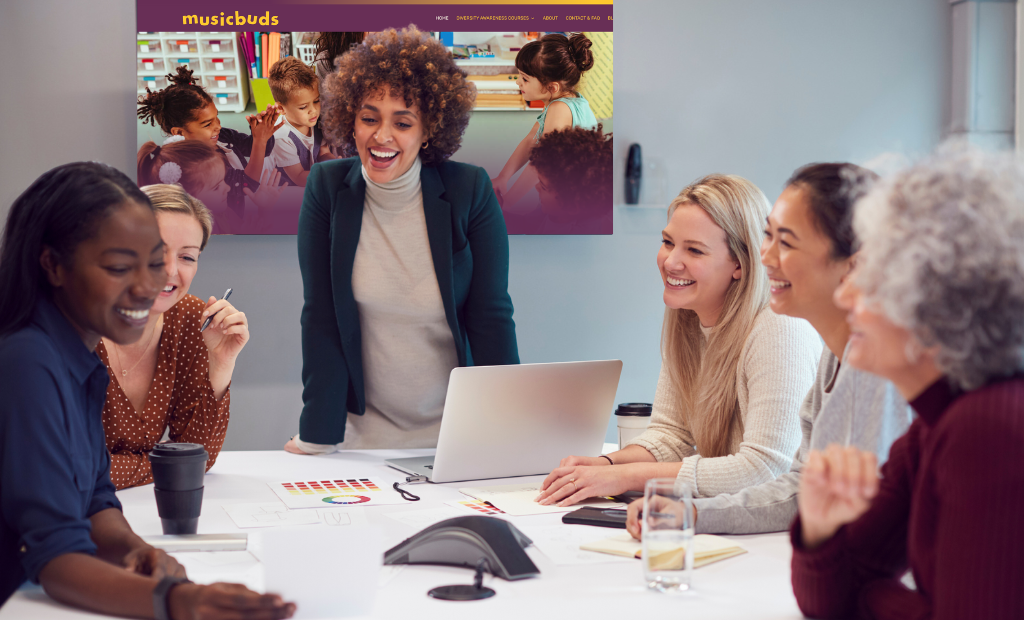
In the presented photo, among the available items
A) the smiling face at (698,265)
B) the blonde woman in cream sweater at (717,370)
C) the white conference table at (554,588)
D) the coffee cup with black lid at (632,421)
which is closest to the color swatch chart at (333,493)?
the white conference table at (554,588)

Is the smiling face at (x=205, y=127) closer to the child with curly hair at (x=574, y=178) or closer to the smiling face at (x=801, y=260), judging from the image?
the child with curly hair at (x=574, y=178)

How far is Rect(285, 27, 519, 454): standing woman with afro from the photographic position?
2.20 m

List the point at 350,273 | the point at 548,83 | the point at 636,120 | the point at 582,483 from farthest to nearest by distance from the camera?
the point at 636,120
the point at 548,83
the point at 350,273
the point at 582,483

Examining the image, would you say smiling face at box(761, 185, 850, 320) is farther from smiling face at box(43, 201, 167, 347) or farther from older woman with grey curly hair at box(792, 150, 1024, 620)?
smiling face at box(43, 201, 167, 347)

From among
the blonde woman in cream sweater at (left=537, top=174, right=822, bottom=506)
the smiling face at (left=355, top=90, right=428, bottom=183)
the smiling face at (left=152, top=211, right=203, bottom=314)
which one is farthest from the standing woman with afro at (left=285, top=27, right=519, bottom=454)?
the blonde woman in cream sweater at (left=537, top=174, right=822, bottom=506)

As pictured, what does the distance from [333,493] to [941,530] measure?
1164mm

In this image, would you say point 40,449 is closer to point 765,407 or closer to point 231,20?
point 765,407

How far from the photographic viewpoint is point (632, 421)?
6.75 feet

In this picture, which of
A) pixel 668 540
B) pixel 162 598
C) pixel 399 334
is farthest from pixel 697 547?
pixel 399 334

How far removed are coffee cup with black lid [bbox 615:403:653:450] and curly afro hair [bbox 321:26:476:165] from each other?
0.91 m

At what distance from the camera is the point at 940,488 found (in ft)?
2.66

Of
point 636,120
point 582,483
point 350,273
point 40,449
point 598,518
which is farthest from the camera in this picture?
point 636,120

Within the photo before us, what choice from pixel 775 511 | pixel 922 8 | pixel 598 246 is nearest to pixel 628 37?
pixel 598 246

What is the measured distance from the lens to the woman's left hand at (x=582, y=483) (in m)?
1.57
